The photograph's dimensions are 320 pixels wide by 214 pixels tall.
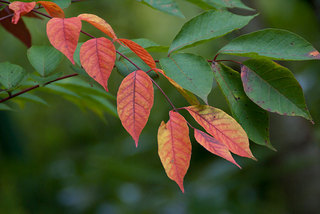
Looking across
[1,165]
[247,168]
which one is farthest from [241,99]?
[1,165]

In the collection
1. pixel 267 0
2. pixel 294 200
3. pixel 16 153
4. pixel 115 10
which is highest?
pixel 267 0

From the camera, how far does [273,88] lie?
397 mm

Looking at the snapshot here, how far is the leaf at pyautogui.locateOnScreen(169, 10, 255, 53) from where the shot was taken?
1.39 ft

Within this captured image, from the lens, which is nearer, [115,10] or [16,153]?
[16,153]

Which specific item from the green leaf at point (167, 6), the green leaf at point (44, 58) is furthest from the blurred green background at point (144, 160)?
the green leaf at point (44, 58)

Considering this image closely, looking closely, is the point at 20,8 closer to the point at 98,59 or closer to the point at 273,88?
the point at 98,59

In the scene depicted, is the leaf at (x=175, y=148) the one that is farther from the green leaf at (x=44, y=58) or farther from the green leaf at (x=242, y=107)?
the green leaf at (x=44, y=58)

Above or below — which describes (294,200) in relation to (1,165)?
above

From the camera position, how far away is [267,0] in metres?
2.82

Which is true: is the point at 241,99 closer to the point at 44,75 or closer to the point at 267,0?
the point at 44,75

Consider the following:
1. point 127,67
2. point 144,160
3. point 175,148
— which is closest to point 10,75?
point 127,67

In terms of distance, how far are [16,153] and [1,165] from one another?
0.21 m

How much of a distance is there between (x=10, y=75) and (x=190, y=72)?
0.26 metres

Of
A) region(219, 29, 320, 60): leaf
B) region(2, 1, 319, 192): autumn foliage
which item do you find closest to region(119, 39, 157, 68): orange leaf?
region(2, 1, 319, 192): autumn foliage
